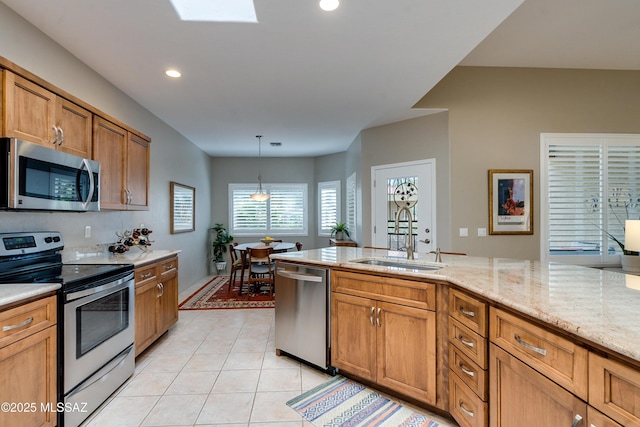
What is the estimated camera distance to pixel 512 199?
3.74 meters

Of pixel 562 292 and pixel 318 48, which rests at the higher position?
pixel 318 48

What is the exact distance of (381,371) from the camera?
6.77ft

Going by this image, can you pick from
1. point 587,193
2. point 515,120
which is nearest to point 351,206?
point 515,120

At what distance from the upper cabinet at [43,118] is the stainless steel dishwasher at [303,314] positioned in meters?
1.82

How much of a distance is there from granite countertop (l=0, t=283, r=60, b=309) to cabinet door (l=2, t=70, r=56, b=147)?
85 centimetres

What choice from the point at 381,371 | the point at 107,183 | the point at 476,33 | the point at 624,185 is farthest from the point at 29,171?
the point at 624,185

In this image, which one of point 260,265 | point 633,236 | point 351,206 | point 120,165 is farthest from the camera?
point 351,206

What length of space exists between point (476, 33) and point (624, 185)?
A: 3.13 meters

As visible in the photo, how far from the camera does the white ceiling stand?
201cm

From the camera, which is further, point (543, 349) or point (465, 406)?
point (465, 406)

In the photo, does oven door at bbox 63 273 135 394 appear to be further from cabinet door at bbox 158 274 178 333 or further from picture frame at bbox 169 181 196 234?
picture frame at bbox 169 181 196 234

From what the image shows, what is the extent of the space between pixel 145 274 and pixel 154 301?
333 mm

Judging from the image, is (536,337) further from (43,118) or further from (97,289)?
(43,118)

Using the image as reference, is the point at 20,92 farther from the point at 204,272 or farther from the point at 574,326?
the point at 204,272
